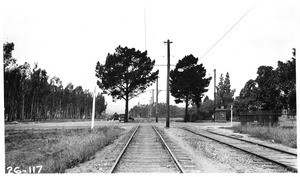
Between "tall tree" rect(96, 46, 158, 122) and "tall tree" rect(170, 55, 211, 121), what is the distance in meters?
9.91

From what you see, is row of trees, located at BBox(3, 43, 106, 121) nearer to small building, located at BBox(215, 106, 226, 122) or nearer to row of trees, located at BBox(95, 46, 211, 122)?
row of trees, located at BBox(95, 46, 211, 122)

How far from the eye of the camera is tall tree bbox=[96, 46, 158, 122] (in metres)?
50.5

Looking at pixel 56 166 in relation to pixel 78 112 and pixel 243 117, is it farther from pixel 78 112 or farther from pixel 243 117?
pixel 78 112

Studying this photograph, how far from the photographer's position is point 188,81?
193 feet

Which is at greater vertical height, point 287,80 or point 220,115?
point 287,80

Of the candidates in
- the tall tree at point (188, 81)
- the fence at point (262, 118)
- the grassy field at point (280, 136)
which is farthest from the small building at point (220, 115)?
the grassy field at point (280, 136)

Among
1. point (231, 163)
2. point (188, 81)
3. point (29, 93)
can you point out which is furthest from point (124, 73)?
point (231, 163)

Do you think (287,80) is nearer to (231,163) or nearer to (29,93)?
(231,163)

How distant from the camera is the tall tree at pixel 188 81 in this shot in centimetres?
5916

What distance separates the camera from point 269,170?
27.9 ft

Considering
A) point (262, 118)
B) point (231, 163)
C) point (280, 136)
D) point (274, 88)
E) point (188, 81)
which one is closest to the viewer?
point (231, 163)

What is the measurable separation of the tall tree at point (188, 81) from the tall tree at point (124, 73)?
32.5 ft

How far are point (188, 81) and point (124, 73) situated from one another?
14.9 meters

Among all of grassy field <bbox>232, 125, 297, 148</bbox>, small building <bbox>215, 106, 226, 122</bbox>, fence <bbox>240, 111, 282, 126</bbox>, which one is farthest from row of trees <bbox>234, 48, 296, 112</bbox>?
grassy field <bbox>232, 125, 297, 148</bbox>
